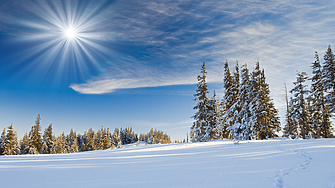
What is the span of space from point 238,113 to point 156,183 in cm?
2581

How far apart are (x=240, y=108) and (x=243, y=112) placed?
3.33 ft

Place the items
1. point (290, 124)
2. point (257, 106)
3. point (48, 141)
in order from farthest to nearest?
point (48, 141) < point (290, 124) < point (257, 106)

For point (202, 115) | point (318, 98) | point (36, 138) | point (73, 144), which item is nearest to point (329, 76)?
point (318, 98)

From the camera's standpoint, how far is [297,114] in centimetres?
2916

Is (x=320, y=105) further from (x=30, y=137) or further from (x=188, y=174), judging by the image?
(x=30, y=137)

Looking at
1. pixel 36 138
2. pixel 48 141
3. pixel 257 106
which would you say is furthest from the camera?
pixel 48 141

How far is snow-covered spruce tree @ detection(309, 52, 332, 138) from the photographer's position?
27.6 meters

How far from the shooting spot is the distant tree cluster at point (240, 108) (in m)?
25.7

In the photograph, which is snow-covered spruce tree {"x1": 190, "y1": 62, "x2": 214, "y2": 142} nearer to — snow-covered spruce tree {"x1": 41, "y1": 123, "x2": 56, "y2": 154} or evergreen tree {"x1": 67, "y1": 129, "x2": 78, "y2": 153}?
snow-covered spruce tree {"x1": 41, "y1": 123, "x2": 56, "y2": 154}

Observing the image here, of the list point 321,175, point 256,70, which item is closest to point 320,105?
point 256,70

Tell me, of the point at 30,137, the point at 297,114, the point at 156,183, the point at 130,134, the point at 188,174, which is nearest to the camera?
the point at 156,183

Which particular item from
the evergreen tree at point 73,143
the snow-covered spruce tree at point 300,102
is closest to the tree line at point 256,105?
the snow-covered spruce tree at point 300,102

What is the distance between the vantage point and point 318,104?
28500 millimetres

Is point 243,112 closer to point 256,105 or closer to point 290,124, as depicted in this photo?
point 256,105
